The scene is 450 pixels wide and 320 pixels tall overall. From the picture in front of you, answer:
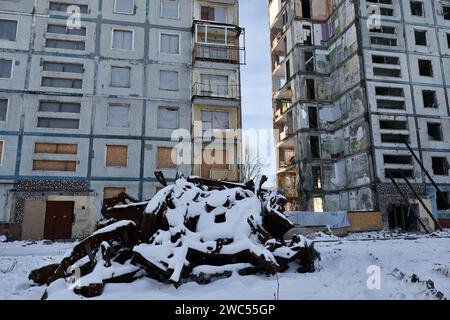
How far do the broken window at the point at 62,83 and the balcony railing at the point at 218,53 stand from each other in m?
8.82

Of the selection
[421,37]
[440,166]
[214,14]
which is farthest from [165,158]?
[421,37]

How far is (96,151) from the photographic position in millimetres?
23609

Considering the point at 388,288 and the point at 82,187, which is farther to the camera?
the point at 82,187

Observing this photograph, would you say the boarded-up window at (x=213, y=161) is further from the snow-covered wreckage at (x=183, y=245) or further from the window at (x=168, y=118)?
the snow-covered wreckage at (x=183, y=245)

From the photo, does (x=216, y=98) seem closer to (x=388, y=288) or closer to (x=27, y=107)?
(x=27, y=107)

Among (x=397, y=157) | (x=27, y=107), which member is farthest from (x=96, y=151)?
(x=397, y=157)

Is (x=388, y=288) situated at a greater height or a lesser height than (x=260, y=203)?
lesser

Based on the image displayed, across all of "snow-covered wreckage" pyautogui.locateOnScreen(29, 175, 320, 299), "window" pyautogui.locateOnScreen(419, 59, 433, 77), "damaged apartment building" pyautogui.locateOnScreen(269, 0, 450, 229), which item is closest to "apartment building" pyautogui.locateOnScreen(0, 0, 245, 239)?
"damaged apartment building" pyautogui.locateOnScreen(269, 0, 450, 229)

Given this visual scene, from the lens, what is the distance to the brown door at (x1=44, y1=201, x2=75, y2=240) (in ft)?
73.4

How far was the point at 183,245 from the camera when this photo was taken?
5461 mm

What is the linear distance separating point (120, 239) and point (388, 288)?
451 centimetres

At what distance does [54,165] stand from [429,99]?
33233mm

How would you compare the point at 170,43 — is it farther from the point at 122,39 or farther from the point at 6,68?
the point at 6,68

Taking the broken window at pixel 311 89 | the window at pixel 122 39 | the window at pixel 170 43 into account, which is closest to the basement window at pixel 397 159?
the broken window at pixel 311 89
